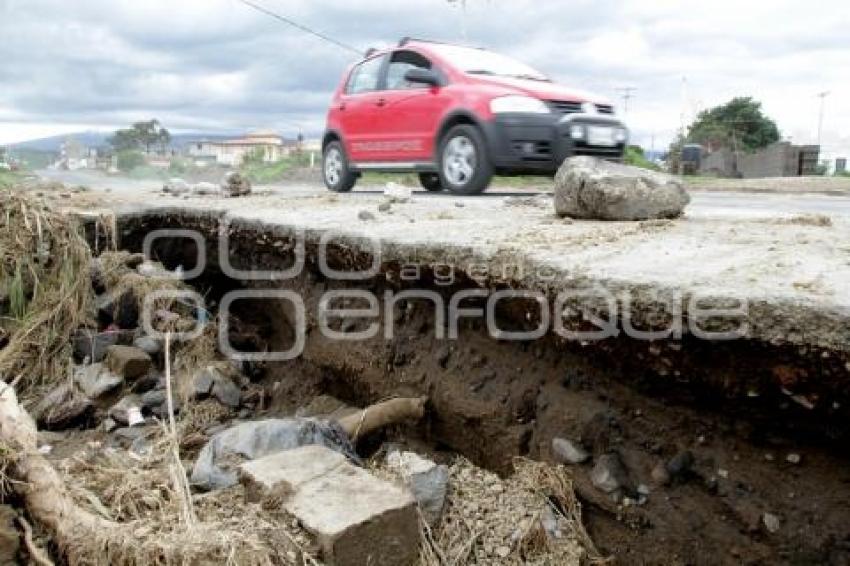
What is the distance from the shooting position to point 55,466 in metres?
2.45

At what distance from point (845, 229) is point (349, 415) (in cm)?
203

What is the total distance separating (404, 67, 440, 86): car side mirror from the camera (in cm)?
674

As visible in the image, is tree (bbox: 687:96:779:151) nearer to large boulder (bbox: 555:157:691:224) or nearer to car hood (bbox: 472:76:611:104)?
car hood (bbox: 472:76:611:104)

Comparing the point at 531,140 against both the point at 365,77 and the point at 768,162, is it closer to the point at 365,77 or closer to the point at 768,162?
the point at 365,77

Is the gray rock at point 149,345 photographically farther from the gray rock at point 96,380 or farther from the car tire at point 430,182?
the car tire at point 430,182

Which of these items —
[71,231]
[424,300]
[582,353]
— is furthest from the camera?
[71,231]

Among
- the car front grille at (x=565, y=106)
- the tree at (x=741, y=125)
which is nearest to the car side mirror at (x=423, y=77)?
the car front grille at (x=565, y=106)

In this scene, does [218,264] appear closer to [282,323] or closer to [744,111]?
[282,323]

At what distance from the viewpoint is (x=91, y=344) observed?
3.72 meters

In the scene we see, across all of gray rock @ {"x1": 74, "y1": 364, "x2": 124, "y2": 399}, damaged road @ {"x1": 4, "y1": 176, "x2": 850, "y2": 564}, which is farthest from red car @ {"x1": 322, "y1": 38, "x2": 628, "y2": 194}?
gray rock @ {"x1": 74, "y1": 364, "x2": 124, "y2": 399}

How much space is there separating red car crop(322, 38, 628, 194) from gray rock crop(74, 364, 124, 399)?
3.63m

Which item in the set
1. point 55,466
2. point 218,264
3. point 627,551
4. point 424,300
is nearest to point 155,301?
point 218,264


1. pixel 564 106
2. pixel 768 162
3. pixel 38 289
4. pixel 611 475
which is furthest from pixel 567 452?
pixel 768 162

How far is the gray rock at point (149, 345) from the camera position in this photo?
3715mm
